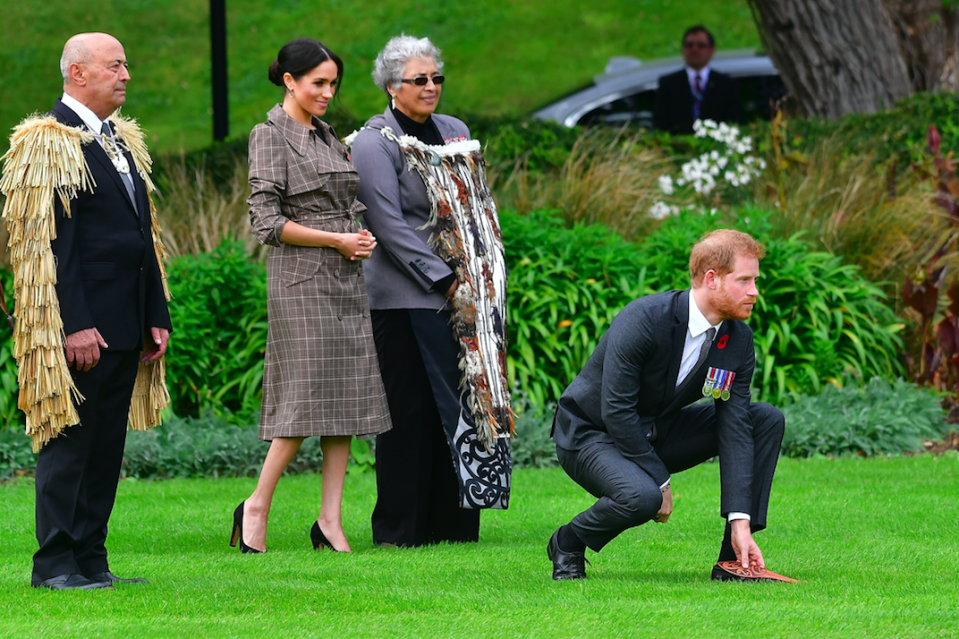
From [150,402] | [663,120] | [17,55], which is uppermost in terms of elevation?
[17,55]

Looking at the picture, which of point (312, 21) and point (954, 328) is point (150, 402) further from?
point (312, 21)

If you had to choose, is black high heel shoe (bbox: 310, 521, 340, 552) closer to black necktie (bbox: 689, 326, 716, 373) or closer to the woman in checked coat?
the woman in checked coat

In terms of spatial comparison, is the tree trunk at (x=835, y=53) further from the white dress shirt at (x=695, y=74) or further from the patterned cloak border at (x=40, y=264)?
the patterned cloak border at (x=40, y=264)

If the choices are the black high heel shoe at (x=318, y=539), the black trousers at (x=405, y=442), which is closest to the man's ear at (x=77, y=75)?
the black trousers at (x=405, y=442)

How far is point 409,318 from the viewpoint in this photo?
213 inches

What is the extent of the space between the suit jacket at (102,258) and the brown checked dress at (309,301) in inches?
29.7

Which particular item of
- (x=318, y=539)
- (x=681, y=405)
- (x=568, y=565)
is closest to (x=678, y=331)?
(x=681, y=405)

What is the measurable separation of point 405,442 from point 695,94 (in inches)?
287

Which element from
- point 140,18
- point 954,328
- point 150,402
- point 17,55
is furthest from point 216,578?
point 140,18

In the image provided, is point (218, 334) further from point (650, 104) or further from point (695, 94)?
point (650, 104)

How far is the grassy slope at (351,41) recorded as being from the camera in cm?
2309

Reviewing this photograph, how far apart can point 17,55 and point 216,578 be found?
2204cm

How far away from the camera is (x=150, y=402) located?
4.80 m

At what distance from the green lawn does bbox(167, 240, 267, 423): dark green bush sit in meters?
1.23
